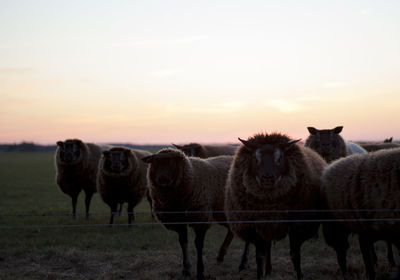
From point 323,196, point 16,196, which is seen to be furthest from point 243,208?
point 16,196

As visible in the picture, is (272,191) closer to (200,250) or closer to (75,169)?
(200,250)

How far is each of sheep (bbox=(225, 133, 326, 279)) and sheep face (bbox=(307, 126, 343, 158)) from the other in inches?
172

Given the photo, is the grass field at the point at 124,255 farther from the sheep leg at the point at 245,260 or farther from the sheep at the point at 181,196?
the sheep at the point at 181,196

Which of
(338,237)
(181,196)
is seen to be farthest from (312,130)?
(181,196)

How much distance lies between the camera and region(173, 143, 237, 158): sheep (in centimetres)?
1415

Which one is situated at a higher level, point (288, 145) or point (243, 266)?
point (288, 145)

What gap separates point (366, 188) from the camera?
17.5 feet

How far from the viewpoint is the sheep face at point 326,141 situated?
10.4 meters

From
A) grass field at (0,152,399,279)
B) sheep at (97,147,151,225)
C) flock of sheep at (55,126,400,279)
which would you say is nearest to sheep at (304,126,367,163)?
grass field at (0,152,399,279)

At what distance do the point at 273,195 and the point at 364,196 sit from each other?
4.09 ft

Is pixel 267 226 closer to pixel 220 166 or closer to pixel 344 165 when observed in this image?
pixel 344 165

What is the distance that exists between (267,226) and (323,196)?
104cm

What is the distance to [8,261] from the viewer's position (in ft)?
26.4

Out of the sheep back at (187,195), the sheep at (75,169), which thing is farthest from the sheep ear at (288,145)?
the sheep at (75,169)
